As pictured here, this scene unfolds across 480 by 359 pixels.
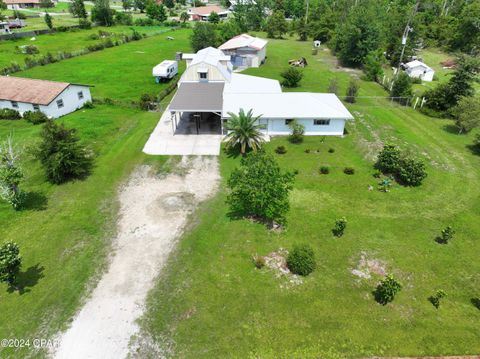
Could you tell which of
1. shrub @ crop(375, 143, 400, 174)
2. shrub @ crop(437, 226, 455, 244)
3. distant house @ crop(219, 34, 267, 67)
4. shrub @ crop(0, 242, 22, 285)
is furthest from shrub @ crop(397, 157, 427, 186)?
distant house @ crop(219, 34, 267, 67)

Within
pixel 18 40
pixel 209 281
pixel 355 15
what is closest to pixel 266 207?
pixel 209 281

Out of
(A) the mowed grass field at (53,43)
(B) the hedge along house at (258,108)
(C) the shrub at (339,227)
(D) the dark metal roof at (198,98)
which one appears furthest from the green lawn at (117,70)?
(C) the shrub at (339,227)

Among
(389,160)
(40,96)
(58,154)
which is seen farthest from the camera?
(40,96)

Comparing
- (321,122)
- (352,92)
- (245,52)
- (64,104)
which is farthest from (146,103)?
(352,92)

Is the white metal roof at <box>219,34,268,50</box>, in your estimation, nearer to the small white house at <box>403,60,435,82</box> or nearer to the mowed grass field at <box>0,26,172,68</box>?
the small white house at <box>403,60,435,82</box>

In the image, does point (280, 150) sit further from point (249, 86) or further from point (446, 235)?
point (446, 235)

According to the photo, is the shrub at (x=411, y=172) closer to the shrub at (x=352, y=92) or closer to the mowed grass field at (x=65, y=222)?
the shrub at (x=352, y=92)

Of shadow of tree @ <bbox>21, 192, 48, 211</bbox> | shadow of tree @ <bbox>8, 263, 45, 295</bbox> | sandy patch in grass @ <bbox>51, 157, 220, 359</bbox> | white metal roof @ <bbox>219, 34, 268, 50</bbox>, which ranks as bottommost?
shadow of tree @ <bbox>8, 263, 45, 295</bbox>
